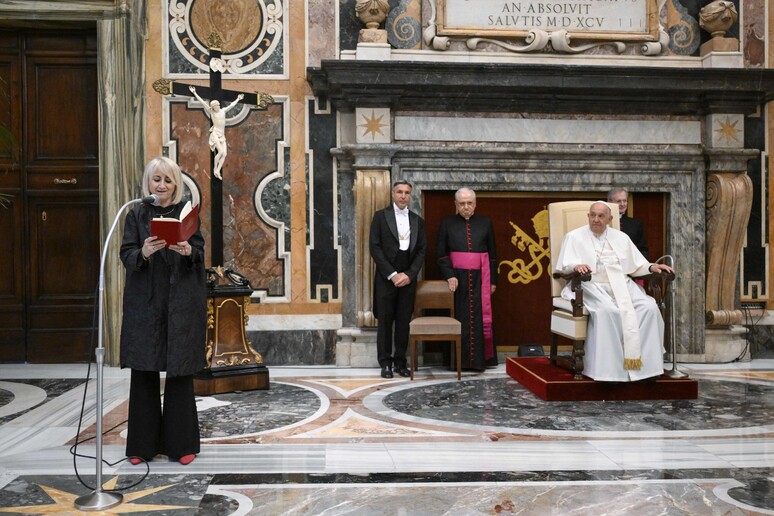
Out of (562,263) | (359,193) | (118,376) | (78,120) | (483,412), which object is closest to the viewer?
(483,412)

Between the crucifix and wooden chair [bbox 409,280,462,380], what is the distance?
1.24 m

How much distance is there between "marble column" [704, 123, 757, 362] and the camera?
22.0 ft

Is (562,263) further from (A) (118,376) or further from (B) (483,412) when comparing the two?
(A) (118,376)

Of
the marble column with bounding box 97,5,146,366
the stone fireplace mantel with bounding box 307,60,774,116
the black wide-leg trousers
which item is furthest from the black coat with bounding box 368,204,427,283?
the black wide-leg trousers

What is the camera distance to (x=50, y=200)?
6871 millimetres

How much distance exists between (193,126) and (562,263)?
12.0ft

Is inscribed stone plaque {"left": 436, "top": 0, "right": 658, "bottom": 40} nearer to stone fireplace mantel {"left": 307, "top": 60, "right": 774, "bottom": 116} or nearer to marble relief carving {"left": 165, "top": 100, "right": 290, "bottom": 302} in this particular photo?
stone fireplace mantel {"left": 307, "top": 60, "right": 774, "bottom": 116}

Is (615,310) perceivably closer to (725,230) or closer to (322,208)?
(725,230)

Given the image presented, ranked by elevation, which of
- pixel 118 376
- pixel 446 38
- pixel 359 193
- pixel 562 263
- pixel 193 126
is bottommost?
pixel 118 376

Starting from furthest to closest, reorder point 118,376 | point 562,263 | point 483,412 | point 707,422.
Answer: point 118,376 → point 562,263 → point 483,412 → point 707,422

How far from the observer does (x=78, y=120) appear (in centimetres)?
689

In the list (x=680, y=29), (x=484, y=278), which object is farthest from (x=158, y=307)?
(x=680, y=29)

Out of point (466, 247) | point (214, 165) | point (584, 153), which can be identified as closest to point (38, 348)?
point (214, 165)

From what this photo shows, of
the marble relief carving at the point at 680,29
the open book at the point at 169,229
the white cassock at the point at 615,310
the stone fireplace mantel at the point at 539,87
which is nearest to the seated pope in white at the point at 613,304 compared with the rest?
the white cassock at the point at 615,310
